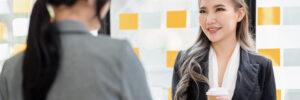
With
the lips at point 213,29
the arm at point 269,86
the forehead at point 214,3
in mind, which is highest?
the forehead at point 214,3

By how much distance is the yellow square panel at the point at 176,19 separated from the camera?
82.3 inches

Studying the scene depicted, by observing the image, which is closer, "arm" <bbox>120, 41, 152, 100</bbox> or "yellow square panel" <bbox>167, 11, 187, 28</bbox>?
"arm" <bbox>120, 41, 152, 100</bbox>

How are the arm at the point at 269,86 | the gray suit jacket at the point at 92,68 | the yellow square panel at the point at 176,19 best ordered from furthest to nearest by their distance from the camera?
the yellow square panel at the point at 176,19, the arm at the point at 269,86, the gray suit jacket at the point at 92,68

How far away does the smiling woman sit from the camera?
1.61m

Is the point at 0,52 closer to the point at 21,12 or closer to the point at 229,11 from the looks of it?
the point at 21,12

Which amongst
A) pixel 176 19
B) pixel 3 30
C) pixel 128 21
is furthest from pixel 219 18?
pixel 3 30

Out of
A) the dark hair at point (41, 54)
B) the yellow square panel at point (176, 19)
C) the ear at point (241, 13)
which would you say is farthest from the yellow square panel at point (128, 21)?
the dark hair at point (41, 54)

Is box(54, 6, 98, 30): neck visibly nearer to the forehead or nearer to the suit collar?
the forehead

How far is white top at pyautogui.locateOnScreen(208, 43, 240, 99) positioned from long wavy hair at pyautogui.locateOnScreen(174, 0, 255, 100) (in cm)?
4

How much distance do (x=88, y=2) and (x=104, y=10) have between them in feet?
0.20

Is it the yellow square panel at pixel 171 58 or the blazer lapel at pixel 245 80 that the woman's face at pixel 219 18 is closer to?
the blazer lapel at pixel 245 80

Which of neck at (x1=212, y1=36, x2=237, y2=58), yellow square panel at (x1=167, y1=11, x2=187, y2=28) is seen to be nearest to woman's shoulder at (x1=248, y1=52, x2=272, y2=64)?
neck at (x1=212, y1=36, x2=237, y2=58)

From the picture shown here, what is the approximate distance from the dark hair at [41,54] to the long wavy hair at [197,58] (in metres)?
1.02

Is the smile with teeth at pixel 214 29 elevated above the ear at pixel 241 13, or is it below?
below
